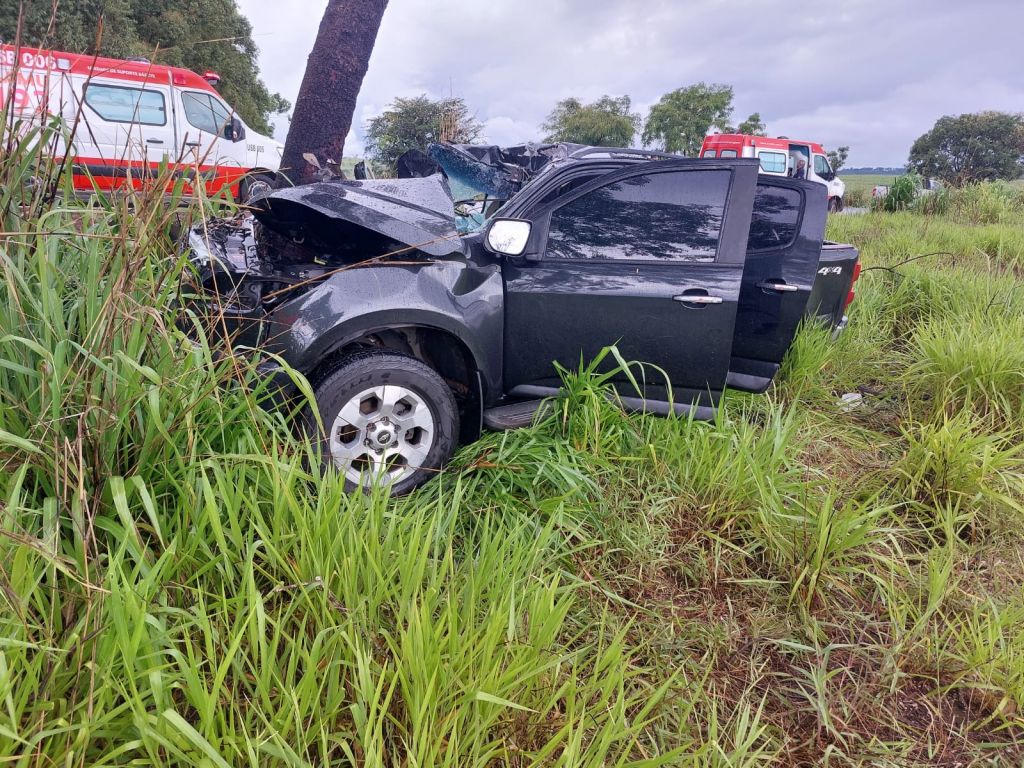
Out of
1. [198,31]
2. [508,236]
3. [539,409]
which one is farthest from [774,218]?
[198,31]

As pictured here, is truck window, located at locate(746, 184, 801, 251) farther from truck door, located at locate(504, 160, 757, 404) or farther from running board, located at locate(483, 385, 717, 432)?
running board, located at locate(483, 385, 717, 432)

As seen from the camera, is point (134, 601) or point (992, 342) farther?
point (992, 342)

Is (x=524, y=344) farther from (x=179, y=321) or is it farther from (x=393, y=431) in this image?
(x=179, y=321)

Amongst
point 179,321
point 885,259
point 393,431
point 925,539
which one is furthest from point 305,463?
point 885,259

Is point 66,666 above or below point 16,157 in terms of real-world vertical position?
below

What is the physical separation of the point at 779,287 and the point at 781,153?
18.9m

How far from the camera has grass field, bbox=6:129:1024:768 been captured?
129 centimetres

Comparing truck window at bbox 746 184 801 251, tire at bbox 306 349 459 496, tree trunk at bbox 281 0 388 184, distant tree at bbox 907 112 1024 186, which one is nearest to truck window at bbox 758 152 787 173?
tree trunk at bbox 281 0 388 184

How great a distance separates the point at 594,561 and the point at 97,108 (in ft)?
43.6

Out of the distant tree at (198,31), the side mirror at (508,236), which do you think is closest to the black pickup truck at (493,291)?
the side mirror at (508,236)

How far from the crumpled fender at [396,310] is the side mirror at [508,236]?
124 mm

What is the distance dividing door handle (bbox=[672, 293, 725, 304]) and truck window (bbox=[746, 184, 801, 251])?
2.51 ft

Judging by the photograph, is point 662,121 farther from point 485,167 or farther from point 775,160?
point 485,167

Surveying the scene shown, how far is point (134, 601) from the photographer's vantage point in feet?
4.21
